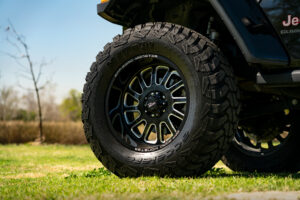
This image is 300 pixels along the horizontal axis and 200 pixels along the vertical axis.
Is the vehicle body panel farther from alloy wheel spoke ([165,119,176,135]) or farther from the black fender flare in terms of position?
alloy wheel spoke ([165,119,176,135])

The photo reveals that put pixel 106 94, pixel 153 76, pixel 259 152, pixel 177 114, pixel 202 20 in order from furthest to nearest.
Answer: pixel 259 152, pixel 202 20, pixel 106 94, pixel 153 76, pixel 177 114

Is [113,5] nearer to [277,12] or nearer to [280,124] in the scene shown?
[277,12]

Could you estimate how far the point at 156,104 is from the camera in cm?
301

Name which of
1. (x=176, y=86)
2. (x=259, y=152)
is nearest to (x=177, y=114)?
(x=176, y=86)

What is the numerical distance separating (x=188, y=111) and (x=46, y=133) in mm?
23043

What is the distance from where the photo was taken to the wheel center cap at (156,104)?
302cm

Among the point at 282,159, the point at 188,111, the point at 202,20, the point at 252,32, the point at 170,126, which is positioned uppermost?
the point at 202,20

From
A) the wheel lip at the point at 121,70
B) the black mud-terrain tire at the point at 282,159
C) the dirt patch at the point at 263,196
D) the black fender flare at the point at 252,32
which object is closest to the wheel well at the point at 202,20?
the black fender flare at the point at 252,32

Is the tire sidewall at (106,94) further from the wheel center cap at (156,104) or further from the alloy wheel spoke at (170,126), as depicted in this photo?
the wheel center cap at (156,104)

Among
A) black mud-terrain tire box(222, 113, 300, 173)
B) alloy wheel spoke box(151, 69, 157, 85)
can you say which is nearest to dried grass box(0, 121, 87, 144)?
black mud-terrain tire box(222, 113, 300, 173)

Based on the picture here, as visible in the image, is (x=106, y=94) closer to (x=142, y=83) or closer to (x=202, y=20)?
(x=142, y=83)

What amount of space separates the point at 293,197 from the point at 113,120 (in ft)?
5.63

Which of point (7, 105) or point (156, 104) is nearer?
point (156, 104)

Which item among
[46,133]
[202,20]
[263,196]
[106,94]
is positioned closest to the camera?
[263,196]
